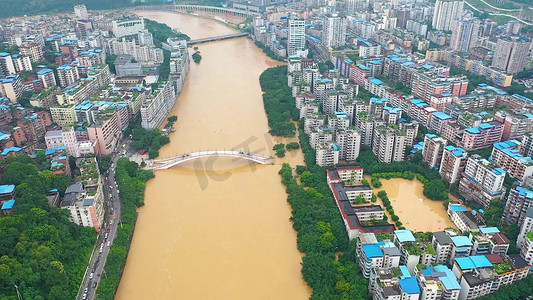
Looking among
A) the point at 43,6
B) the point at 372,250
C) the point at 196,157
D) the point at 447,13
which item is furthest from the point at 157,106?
the point at 43,6

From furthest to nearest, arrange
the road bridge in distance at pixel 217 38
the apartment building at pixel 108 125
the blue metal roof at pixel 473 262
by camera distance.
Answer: the road bridge in distance at pixel 217 38, the apartment building at pixel 108 125, the blue metal roof at pixel 473 262

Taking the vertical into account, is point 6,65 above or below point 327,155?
above

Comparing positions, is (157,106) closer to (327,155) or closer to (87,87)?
(87,87)

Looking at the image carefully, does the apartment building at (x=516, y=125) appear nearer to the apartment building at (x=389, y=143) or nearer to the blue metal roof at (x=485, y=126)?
the blue metal roof at (x=485, y=126)

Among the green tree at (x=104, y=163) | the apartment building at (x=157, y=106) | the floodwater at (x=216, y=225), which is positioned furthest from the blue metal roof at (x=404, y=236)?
the apartment building at (x=157, y=106)

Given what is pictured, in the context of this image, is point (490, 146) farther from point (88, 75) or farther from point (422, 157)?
point (88, 75)

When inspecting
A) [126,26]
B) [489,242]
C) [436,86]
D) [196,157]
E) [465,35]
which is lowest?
[196,157]

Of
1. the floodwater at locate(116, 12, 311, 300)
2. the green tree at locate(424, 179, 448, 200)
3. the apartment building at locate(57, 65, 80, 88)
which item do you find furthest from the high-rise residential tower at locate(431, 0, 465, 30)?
the apartment building at locate(57, 65, 80, 88)
